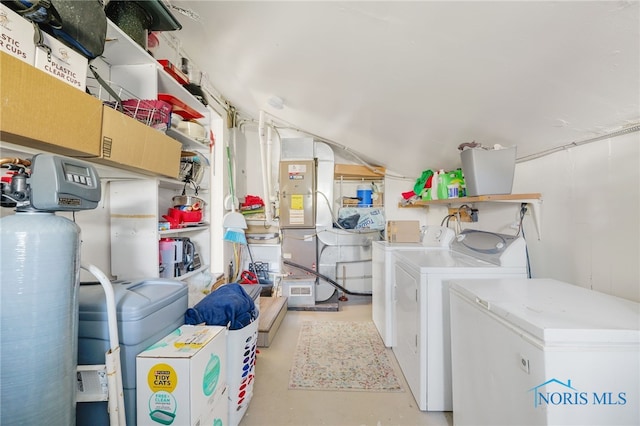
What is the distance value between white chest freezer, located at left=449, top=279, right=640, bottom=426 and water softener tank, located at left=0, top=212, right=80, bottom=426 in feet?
4.50

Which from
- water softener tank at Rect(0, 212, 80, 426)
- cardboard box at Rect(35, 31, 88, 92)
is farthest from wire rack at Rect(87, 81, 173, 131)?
water softener tank at Rect(0, 212, 80, 426)

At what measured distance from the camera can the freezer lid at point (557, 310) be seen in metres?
0.70

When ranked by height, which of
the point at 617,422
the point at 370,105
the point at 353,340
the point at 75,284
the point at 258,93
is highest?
the point at 258,93

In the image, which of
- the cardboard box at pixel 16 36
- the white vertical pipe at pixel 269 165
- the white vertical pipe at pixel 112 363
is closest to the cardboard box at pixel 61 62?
the cardboard box at pixel 16 36

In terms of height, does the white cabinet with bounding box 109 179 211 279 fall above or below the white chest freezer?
above

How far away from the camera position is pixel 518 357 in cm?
80

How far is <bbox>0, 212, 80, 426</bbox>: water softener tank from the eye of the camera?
0.64 m

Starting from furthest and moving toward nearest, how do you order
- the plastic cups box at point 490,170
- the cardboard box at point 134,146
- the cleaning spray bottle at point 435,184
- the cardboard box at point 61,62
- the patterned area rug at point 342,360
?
the cleaning spray bottle at point 435,184
the patterned area rug at point 342,360
the plastic cups box at point 490,170
the cardboard box at point 134,146
the cardboard box at point 61,62

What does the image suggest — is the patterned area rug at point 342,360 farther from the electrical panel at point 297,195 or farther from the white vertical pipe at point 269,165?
the white vertical pipe at point 269,165

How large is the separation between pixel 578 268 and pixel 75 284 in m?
2.21

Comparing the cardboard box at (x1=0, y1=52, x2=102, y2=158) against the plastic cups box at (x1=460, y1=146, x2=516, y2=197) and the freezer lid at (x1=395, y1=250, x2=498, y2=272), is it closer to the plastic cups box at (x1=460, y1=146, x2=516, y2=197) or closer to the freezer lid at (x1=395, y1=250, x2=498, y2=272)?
the freezer lid at (x1=395, y1=250, x2=498, y2=272)

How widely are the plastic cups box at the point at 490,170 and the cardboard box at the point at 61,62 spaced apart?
6.32ft

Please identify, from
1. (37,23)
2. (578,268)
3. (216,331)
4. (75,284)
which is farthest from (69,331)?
(578,268)

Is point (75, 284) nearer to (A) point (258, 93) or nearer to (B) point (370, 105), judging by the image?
(B) point (370, 105)
